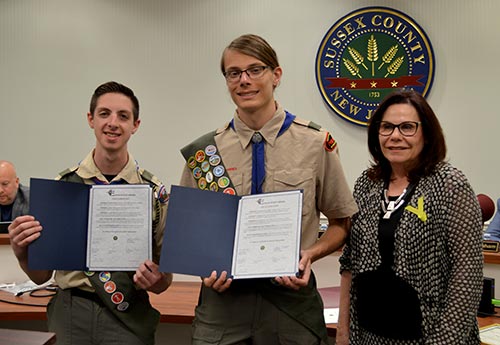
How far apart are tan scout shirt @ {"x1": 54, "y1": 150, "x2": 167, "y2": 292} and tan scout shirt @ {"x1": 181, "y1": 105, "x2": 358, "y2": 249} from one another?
0.38 m

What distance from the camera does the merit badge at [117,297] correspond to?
70.3 inches

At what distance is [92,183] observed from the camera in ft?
6.16

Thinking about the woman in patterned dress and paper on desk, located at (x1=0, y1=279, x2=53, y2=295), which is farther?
paper on desk, located at (x1=0, y1=279, x2=53, y2=295)

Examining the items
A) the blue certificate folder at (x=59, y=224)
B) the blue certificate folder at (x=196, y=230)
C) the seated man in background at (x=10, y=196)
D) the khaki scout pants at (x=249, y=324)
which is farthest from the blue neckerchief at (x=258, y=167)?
the seated man in background at (x=10, y=196)

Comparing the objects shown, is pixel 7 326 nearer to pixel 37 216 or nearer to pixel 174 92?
pixel 37 216

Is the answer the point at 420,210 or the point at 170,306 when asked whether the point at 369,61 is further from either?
the point at 420,210

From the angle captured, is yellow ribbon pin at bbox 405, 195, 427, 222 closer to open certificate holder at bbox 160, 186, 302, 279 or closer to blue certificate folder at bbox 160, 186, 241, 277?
open certificate holder at bbox 160, 186, 302, 279

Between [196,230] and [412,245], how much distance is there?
2.21 ft

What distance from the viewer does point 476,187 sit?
4.52 meters

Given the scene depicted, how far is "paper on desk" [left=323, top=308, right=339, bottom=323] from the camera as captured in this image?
2.26m

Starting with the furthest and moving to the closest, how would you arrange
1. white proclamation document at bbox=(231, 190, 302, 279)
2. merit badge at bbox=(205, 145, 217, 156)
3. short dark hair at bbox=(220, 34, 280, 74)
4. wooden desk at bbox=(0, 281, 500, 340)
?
wooden desk at bbox=(0, 281, 500, 340) < merit badge at bbox=(205, 145, 217, 156) < short dark hair at bbox=(220, 34, 280, 74) < white proclamation document at bbox=(231, 190, 302, 279)

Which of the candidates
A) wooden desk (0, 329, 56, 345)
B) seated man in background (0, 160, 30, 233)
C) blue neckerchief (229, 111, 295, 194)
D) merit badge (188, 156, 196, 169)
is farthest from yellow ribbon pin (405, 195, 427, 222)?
seated man in background (0, 160, 30, 233)

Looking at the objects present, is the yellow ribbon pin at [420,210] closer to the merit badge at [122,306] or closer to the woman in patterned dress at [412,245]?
the woman in patterned dress at [412,245]

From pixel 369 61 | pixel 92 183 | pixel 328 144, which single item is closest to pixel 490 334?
pixel 328 144
